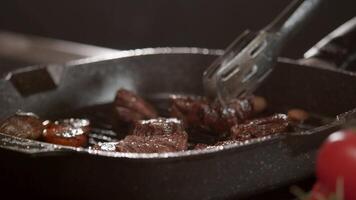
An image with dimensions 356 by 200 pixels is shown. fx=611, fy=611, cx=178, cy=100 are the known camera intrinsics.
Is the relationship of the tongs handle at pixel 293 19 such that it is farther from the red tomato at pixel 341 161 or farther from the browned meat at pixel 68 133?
the red tomato at pixel 341 161

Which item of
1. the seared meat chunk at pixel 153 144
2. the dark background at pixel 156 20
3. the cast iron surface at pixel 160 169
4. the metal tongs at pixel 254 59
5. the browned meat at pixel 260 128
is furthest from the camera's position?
the dark background at pixel 156 20

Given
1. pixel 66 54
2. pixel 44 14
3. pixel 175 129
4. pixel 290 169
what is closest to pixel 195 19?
pixel 66 54

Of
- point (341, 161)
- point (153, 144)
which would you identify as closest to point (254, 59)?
point (153, 144)

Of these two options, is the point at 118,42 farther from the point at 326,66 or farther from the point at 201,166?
the point at 201,166

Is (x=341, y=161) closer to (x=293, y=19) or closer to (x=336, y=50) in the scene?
(x=293, y=19)

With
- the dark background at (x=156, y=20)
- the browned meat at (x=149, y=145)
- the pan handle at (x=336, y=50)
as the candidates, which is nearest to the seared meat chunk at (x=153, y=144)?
the browned meat at (x=149, y=145)

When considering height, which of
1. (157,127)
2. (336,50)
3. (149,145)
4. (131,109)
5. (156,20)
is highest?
(156,20)
